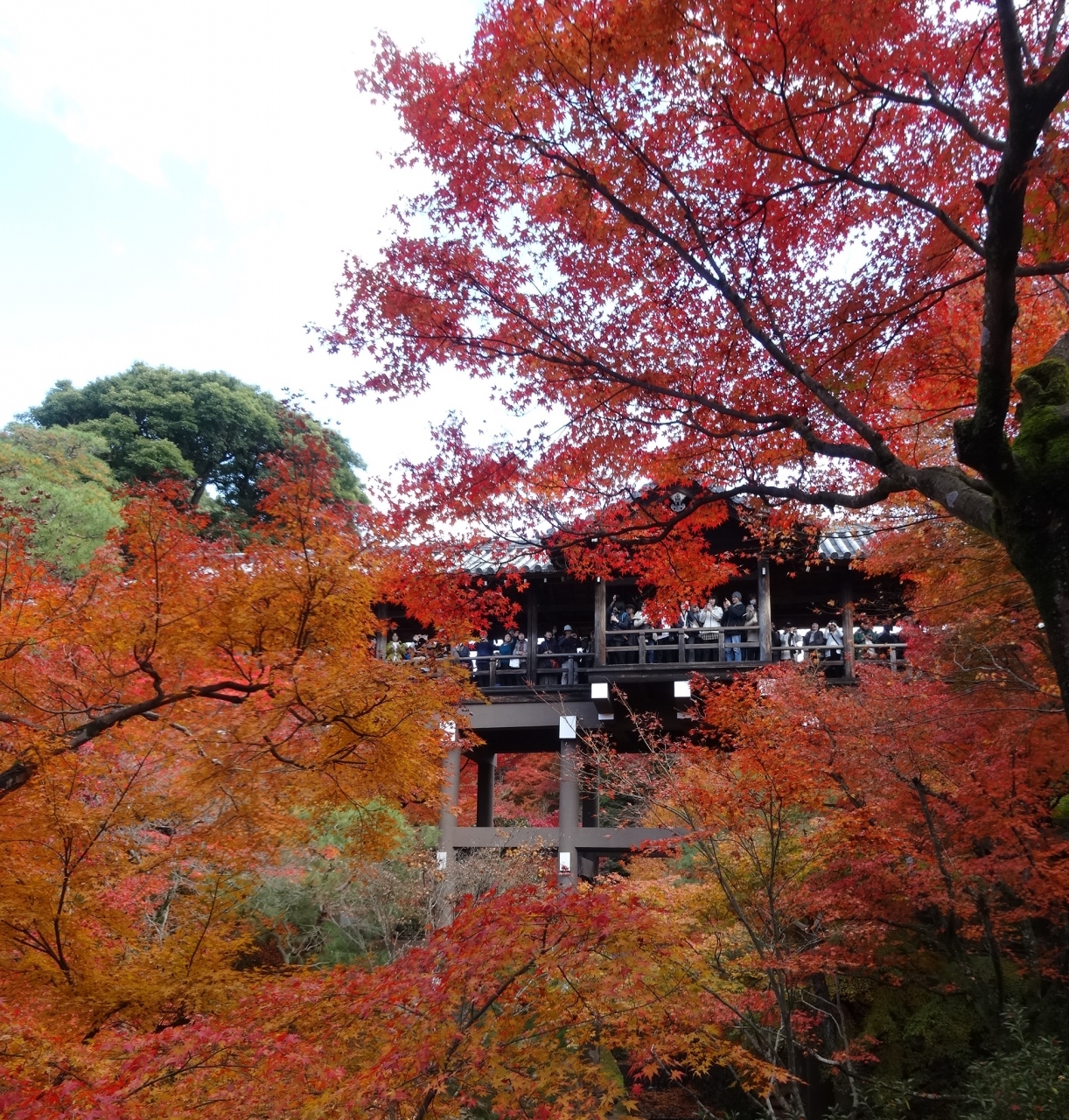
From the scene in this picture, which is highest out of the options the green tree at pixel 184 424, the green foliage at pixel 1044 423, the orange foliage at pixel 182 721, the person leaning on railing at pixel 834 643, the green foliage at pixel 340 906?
the green tree at pixel 184 424

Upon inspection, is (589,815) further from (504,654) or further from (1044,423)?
(1044,423)

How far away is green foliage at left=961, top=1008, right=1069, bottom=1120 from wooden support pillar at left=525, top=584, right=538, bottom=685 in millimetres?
9464

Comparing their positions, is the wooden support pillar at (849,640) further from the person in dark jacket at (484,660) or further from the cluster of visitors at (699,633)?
the person in dark jacket at (484,660)

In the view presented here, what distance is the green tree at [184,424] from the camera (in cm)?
2617

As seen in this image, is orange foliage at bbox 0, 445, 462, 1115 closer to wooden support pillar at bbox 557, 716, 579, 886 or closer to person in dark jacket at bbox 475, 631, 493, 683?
wooden support pillar at bbox 557, 716, 579, 886

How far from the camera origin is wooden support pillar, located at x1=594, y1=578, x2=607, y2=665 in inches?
591

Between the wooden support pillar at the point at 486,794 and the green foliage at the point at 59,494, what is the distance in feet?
30.4

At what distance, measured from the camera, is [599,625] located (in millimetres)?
15219

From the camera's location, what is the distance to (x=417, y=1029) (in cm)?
456

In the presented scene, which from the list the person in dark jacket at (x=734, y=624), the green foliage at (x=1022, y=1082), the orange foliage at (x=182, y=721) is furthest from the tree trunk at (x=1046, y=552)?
the person in dark jacket at (x=734, y=624)

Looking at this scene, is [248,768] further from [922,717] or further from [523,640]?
[523,640]

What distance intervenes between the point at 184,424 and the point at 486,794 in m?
16.5

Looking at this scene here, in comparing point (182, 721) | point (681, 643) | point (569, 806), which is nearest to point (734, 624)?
point (681, 643)

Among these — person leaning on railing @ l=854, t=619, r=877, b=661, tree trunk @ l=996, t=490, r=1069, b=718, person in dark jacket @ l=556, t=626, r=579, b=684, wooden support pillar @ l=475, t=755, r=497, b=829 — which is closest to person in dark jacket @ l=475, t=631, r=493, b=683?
person in dark jacket @ l=556, t=626, r=579, b=684
